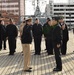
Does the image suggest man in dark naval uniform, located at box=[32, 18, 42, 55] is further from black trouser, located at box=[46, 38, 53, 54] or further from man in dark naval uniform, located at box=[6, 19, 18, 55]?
A: man in dark naval uniform, located at box=[6, 19, 18, 55]

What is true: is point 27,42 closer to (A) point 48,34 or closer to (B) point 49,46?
(A) point 48,34

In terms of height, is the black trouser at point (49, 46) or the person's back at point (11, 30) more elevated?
the person's back at point (11, 30)

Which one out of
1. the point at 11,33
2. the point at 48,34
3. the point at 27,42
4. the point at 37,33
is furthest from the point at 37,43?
the point at 27,42

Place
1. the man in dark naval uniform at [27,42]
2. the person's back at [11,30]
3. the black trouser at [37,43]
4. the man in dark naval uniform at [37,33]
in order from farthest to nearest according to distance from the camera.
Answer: the black trouser at [37,43], the man in dark naval uniform at [37,33], the person's back at [11,30], the man in dark naval uniform at [27,42]

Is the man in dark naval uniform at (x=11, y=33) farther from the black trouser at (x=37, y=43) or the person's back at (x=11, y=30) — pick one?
the black trouser at (x=37, y=43)

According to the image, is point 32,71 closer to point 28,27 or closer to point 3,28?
point 28,27

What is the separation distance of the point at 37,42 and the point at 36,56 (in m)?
1.19

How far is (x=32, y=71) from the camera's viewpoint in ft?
37.3

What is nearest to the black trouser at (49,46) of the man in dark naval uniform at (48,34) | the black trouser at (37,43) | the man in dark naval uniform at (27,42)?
the man in dark naval uniform at (48,34)

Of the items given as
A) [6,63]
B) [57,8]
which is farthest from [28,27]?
[57,8]

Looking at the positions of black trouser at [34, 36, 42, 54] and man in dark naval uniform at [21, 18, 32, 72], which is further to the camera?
black trouser at [34, 36, 42, 54]

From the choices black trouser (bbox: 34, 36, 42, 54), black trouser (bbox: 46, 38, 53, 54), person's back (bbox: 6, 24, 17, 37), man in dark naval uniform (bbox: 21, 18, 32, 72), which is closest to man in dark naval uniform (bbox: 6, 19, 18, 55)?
person's back (bbox: 6, 24, 17, 37)

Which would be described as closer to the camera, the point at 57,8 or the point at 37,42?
the point at 37,42

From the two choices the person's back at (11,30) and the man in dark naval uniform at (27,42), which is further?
the person's back at (11,30)
